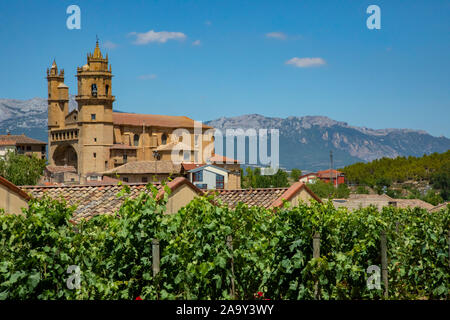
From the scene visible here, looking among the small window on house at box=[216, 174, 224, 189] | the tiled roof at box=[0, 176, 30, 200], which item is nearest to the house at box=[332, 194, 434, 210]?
the small window on house at box=[216, 174, 224, 189]

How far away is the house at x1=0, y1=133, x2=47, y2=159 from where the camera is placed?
117062 millimetres

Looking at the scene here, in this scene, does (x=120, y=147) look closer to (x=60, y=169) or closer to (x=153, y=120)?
(x=60, y=169)

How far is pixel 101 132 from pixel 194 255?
9164cm

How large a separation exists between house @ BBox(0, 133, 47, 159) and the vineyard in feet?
367

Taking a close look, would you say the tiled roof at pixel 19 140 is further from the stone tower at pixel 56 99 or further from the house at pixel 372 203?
the house at pixel 372 203

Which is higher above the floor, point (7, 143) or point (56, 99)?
point (56, 99)

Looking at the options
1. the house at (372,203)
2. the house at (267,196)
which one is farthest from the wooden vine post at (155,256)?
the house at (372,203)

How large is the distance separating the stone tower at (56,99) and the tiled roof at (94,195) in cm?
9617

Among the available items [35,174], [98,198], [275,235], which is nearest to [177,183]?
[98,198]

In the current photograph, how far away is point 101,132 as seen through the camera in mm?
98625

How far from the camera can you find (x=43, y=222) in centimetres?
859

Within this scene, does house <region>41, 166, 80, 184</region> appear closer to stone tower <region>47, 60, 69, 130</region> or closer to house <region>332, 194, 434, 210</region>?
stone tower <region>47, 60, 69, 130</region>

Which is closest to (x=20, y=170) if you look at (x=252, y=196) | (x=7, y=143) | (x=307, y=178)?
(x=7, y=143)
